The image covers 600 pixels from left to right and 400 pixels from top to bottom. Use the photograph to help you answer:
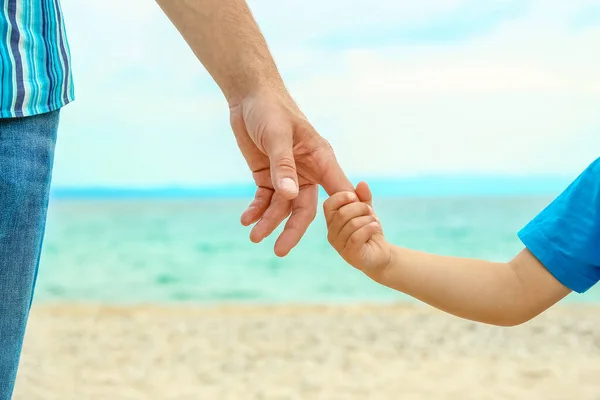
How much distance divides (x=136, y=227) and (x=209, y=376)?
1627 centimetres

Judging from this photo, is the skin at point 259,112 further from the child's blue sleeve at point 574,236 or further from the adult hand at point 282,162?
the child's blue sleeve at point 574,236

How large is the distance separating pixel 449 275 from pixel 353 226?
276 mm

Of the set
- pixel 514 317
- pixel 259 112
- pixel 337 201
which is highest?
pixel 259 112

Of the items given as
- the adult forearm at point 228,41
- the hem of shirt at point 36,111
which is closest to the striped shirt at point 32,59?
the hem of shirt at point 36,111

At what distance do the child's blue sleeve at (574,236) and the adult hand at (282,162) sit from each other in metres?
0.50

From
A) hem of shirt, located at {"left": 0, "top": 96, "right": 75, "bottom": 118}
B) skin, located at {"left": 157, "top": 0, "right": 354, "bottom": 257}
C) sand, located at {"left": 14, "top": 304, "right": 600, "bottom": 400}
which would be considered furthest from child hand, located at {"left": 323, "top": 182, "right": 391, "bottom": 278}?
sand, located at {"left": 14, "top": 304, "right": 600, "bottom": 400}

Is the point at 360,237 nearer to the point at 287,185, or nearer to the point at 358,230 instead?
the point at 358,230

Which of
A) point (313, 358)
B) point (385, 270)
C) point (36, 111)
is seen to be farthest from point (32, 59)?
point (313, 358)

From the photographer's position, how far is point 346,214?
1690 millimetres

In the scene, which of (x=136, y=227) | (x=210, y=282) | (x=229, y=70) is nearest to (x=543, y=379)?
(x=229, y=70)

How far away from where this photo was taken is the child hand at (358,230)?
1.69 meters

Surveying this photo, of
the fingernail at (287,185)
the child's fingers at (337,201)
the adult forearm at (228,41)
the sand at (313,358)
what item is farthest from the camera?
the sand at (313,358)

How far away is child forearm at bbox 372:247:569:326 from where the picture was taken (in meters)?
1.71

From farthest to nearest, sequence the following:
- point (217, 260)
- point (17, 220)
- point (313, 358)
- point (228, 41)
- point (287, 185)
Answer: point (217, 260)
point (313, 358)
point (228, 41)
point (287, 185)
point (17, 220)
